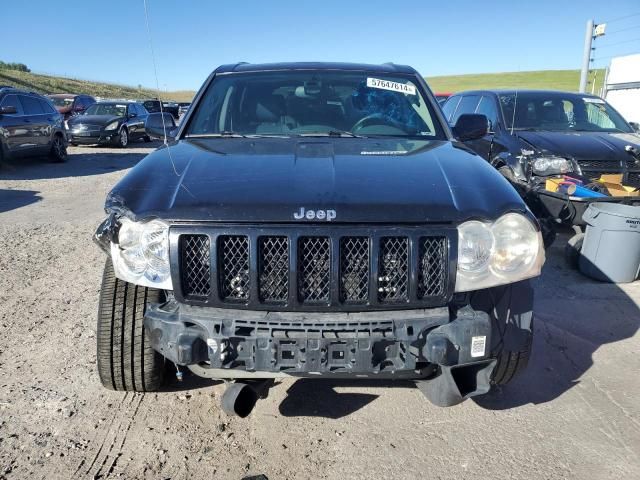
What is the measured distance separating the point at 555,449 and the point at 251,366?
1571 millimetres

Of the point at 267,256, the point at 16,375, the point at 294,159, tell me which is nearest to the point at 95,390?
the point at 16,375

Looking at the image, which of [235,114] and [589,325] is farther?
[589,325]

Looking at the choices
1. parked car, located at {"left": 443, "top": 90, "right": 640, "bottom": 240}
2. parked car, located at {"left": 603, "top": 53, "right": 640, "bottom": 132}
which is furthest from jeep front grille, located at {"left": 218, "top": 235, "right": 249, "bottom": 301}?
parked car, located at {"left": 603, "top": 53, "right": 640, "bottom": 132}

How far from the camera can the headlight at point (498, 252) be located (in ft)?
7.34

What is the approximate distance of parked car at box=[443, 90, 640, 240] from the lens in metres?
5.96

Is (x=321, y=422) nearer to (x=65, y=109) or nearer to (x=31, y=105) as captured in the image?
(x=31, y=105)

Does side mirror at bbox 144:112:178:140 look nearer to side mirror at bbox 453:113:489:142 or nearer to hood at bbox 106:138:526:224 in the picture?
hood at bbox 106:138:526:224

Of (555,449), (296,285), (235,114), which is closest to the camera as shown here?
(296,285)

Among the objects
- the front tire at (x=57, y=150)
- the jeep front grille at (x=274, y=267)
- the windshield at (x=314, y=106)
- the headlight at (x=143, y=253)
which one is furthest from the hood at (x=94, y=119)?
the jeep front grille at (x=274, y=267)

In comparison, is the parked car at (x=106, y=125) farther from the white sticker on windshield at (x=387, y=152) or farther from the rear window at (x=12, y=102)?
the white sticker on windshield at (x=387, y=152)

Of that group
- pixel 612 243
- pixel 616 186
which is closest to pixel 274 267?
pixel 612 243

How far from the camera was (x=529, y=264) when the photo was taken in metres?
2.28

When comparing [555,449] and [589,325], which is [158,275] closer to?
[555,449]

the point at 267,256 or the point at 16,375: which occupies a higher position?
the point at 267,256
